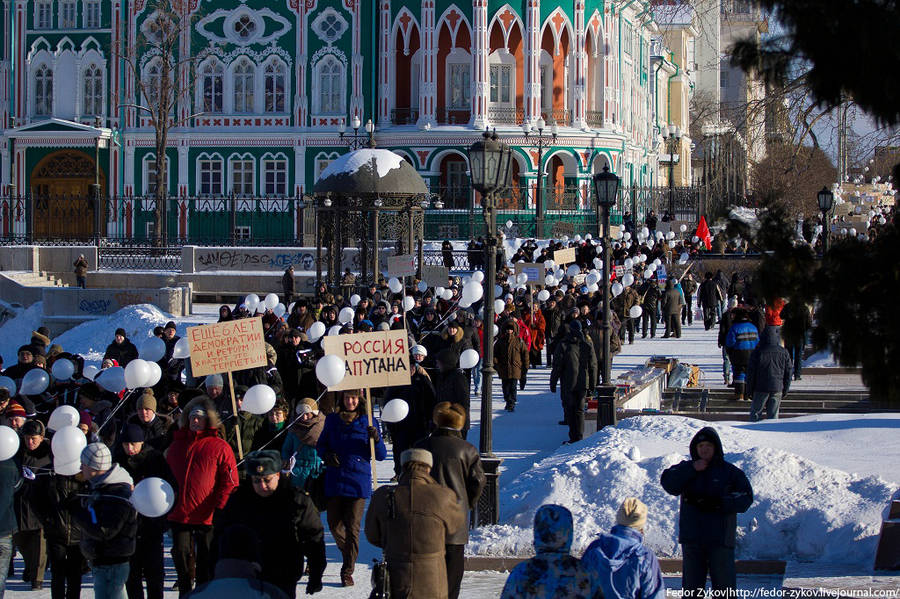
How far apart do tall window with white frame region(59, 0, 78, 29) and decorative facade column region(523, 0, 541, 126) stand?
54.9ft

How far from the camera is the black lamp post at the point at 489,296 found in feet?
38.0

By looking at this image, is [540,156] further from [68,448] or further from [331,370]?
[68,448]

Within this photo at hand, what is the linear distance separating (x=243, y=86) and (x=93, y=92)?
5.65 metres

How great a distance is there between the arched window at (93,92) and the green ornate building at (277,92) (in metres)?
0.07

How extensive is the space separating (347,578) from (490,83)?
4227cm

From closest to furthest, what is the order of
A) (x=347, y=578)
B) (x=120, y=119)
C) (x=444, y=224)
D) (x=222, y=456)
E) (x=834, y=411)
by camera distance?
(x=222, y=456) → (x=347, y=578) → (x=834, y=411) → (x=444, y=224) → (x=120, y=119)

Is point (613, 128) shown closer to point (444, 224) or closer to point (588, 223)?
point (588, 223)

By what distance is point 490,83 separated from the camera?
51.1 m

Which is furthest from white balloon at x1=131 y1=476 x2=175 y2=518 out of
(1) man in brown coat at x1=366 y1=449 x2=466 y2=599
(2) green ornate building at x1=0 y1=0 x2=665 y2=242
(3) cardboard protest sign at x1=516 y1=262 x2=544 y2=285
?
(2) green ornate building at x1=0 y1=0 x2=665 y2=242

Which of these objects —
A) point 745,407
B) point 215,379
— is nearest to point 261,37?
point 745,407

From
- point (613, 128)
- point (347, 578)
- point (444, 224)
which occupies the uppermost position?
point (613, 128)

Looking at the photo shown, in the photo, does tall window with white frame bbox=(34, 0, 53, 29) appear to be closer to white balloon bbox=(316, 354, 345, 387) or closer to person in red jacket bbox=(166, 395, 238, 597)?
white balloon bbox=(316, 354, 345, 387)

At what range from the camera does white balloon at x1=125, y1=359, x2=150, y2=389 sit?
1157 cm

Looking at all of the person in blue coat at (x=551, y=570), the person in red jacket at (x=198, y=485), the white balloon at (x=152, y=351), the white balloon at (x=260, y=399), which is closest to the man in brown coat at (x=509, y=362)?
the white balloon at (x=152, y=351)
